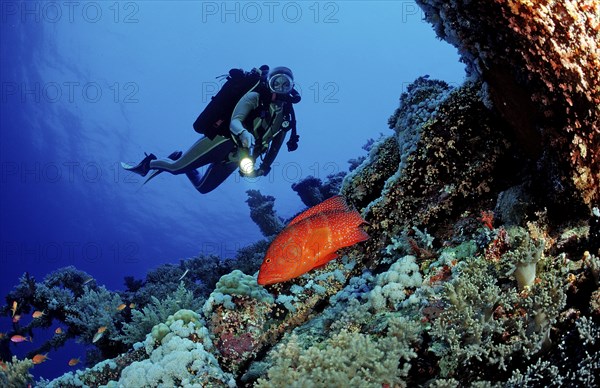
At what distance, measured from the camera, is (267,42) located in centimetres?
7975

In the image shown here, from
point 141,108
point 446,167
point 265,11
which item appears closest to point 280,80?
point 446,167

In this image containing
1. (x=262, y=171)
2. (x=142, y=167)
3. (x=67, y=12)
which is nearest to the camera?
(x=262, y=171)

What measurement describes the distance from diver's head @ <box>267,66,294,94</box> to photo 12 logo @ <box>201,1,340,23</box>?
7278cm

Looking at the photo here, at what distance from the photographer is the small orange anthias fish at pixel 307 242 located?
8.14 feet

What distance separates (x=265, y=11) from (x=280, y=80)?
3454 inches

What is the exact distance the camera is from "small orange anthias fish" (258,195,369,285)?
248 centimetres

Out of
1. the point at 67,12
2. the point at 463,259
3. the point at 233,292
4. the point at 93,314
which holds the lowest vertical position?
the point at 463,259

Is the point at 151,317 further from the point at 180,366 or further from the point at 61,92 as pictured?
the point at 61,92

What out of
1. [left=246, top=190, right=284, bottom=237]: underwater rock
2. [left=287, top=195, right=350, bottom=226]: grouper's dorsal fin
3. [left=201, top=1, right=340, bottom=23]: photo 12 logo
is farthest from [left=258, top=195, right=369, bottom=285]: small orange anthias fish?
[left=201, top=1, right=340, bottom=23]: photo 12 logo

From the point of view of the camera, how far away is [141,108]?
66.9 metres

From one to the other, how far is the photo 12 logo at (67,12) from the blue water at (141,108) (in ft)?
0.62

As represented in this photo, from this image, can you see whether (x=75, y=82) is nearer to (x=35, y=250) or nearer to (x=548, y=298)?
(x=35, y=250)

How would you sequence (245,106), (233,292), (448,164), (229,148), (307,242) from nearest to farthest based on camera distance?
(307,242)
(448,164)
(233,292)
(245,106)
(229,148)

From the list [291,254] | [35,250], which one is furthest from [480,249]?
[35,250]
